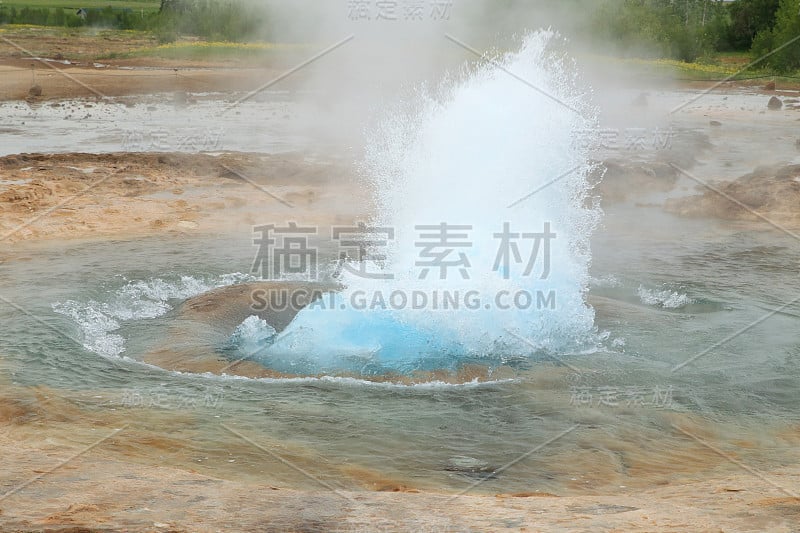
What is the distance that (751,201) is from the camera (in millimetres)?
11359

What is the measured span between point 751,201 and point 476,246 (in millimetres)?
5847

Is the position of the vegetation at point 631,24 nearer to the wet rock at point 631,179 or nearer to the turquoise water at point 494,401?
the wet rock at point 631,179

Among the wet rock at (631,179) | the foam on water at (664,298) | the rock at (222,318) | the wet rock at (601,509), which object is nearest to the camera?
the wet rock at (601,509)

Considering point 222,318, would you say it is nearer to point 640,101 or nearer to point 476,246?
point 476,246

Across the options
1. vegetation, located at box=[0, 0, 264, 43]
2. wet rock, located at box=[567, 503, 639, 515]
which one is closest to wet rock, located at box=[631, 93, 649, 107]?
vegetation, located at box=[0, 0, 264, 43]

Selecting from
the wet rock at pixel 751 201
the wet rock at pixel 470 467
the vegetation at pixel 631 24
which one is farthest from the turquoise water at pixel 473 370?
the vegetation at pixel 631 24

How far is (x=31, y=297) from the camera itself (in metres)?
7.09

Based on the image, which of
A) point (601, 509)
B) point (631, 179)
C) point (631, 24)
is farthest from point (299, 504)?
point (631, 24)

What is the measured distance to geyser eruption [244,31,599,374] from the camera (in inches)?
240

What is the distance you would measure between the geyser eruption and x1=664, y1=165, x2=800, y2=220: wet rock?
13.1 feet

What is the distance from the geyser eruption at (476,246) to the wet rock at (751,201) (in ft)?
13.1

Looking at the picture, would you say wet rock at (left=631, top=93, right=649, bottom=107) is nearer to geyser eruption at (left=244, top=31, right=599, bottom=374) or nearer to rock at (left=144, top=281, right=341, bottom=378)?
geyser eruption at (left=244, top=31, right=599, bottom=374)

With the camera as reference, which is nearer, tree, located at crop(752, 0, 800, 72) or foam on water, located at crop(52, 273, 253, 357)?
foam on water, located at crop(52, 273, 253, 357)

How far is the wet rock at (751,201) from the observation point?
1091cm
